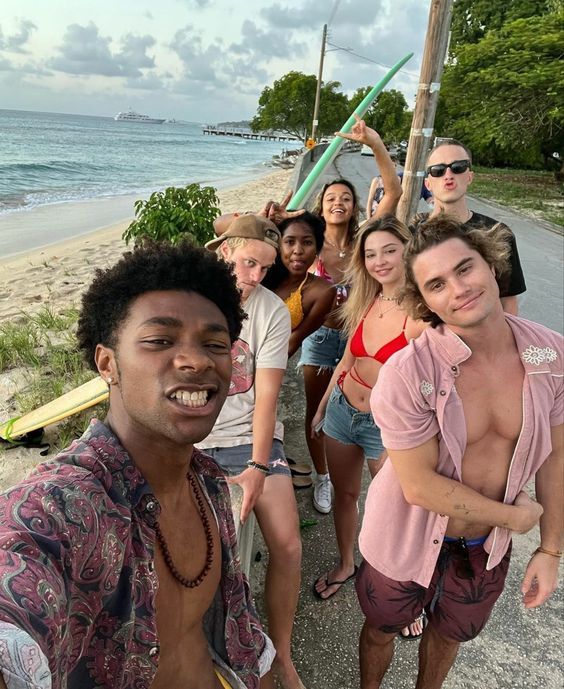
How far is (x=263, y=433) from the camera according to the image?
222 centimetres

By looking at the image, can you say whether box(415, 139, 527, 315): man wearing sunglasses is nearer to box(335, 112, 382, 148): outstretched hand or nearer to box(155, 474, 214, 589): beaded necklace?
box(335, 112, 382, 148): outstretched hand

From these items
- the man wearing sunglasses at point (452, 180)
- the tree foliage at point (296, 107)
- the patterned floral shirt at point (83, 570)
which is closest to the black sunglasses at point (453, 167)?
the man wearing sunglasses at point (452, 180)

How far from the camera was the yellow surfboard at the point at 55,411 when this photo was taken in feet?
10.9

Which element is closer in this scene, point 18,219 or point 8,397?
point 8,397

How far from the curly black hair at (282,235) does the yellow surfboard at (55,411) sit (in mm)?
1322

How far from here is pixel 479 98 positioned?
19.7 meters

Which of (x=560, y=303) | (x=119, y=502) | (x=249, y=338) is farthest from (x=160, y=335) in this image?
(x=560, y=303)

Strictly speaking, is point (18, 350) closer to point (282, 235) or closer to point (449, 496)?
point (282, 235)

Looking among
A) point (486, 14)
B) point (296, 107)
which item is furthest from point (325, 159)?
point (296, 107)

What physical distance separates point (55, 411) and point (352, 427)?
2143 millimetres

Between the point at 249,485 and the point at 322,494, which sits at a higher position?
the point at 249,485

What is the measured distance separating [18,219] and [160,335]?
15.5 m

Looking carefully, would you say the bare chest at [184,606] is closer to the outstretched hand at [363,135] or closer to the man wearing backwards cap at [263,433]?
the man wearing backwards cap at [263,433]

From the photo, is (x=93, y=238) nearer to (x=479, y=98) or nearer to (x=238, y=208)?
(x=238, y=208)
